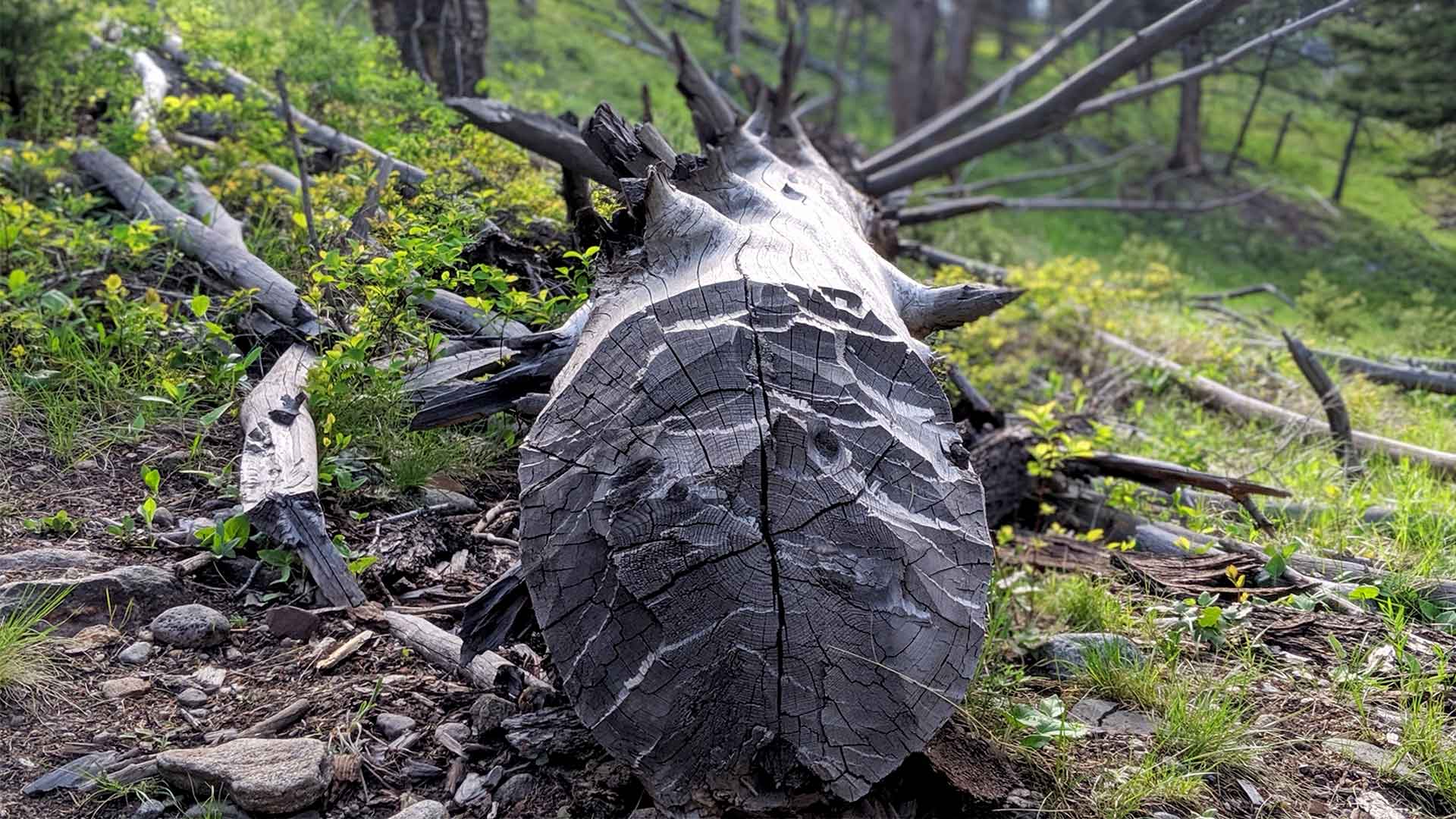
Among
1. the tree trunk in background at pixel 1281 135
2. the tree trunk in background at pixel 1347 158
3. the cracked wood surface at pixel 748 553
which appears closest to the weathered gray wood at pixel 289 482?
the cracked wood surface at pixel 748 553

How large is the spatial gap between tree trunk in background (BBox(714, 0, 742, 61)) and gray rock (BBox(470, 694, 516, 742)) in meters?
8.03

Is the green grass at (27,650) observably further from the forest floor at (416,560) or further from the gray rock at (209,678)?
the gray rock at (209,678)

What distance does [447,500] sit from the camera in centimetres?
371

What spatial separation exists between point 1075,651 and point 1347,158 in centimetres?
675

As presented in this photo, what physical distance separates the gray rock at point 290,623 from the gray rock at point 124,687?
357mm

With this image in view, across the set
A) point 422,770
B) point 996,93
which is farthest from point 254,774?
point 996,93

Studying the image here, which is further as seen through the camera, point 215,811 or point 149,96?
point 149,96

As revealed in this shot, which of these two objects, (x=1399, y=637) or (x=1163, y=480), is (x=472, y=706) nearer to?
(x=1399, y=637)

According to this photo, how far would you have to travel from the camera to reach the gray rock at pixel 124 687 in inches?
107

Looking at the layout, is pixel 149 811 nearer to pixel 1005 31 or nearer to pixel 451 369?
pixel 451 369

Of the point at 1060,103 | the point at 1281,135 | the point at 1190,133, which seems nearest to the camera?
the point at 1060,103

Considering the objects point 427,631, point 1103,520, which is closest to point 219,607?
point 427,631

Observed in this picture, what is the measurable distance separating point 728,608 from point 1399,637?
2450 mm

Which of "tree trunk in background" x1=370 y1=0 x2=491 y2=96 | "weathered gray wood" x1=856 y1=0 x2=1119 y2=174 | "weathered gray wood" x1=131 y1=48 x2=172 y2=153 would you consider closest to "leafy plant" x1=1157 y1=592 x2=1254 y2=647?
"weathered gray wood" x1=856 y1=0 x2=1119 y2=174
